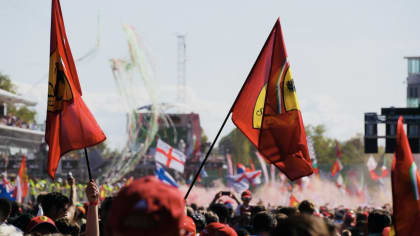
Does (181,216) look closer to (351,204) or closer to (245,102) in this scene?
(245,102)

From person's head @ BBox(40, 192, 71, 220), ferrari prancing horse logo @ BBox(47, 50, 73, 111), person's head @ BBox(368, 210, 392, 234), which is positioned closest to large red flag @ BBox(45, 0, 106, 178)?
ferrari prancing horse logo @ BBox(47, 50, 73, 111)

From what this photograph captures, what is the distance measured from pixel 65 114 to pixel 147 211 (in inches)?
186

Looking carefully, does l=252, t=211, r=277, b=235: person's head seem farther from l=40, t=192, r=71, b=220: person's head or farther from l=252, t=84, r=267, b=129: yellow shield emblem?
l=40, t=192, r=71, b=220: person's head

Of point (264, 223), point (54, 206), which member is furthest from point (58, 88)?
point (264, 223)

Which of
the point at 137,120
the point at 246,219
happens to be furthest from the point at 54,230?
the point at 137,120

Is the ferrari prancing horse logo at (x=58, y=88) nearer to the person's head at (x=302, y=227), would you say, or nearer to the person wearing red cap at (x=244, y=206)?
the person's head at (x=302, y=227)

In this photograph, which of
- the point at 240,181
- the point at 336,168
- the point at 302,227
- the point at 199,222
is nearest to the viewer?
the point at 302,227

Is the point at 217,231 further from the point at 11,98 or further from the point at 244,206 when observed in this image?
the point at 11,98

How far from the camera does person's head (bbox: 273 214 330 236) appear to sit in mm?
3258

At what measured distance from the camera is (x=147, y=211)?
311 cm

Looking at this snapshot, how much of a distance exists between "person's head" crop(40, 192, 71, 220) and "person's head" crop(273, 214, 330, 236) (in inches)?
160

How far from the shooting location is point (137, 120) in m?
72.4

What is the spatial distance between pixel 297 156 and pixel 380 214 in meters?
0.95

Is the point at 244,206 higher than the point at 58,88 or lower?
lower
